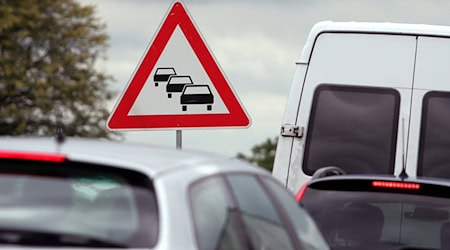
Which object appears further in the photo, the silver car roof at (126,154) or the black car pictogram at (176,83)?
the black car pictogram at (176,83)

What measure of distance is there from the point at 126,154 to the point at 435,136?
21.3 ft

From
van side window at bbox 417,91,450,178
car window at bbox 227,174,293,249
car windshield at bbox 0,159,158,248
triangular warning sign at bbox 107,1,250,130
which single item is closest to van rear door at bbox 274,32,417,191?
van side window at bbox 417,91,450,178

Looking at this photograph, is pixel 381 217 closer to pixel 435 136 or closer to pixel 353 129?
pixel 353 129

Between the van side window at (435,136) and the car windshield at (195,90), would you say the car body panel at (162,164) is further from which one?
the van side window at (435,136)

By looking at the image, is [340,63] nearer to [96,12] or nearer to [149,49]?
[149,49]

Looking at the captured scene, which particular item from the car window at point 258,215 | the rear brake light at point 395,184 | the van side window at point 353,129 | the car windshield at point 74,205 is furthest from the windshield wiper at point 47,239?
the van side window at point 353,129

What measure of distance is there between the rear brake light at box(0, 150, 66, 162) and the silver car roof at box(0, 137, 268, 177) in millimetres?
→ 42

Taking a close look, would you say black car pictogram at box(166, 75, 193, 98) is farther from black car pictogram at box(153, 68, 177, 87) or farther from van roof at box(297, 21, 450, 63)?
van roof at box(297, 21, 450, 63)

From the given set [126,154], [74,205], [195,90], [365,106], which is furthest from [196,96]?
[74,205]

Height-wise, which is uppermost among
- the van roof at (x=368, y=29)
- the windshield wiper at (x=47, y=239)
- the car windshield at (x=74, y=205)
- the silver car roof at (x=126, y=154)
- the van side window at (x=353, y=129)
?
the van roof at (x=368, y=29)

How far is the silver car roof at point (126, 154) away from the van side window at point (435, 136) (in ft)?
18.2

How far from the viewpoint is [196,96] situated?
13094mm

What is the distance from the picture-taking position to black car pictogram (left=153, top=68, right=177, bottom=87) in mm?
13062

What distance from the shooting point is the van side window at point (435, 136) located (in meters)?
13.6
